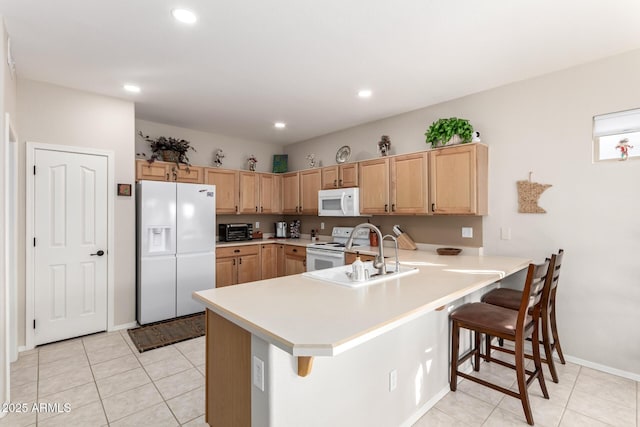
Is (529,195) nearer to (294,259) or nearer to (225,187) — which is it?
(294,259)

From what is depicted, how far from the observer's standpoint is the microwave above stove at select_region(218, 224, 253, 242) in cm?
499

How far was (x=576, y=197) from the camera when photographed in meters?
2.82

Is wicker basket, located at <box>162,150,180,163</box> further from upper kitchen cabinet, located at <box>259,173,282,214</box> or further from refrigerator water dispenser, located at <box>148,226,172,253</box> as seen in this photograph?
upper kitchen cabinet, located at <box>259,173,282,214</box>

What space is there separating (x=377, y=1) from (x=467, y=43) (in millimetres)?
929

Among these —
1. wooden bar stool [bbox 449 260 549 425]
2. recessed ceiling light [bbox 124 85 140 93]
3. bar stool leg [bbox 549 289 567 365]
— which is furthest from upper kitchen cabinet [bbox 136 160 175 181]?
bar stool leg [bbox 549 289 567 365]

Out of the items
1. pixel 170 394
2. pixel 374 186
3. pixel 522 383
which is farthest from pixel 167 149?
pixel 522 383

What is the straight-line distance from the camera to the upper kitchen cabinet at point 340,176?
4398 mm

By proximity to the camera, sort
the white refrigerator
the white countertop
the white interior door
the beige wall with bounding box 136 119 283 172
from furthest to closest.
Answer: the beige wall with bounding box 136 119 283 172, the white refrigerator, the white interior door, the white countertop

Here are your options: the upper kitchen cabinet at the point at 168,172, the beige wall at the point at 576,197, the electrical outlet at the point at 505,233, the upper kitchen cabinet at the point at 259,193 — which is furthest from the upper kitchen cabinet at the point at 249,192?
the electrical outlet at the point at 505,233

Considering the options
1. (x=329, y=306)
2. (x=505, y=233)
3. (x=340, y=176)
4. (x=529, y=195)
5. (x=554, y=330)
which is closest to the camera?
(x=329, y=306)

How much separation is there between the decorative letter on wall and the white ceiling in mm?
1074

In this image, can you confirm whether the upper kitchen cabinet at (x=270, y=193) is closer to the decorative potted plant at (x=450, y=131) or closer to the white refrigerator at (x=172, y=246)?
the white refrigerator at (x=172, y=246)

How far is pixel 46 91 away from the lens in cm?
317

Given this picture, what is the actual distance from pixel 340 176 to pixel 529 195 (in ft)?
7.75
